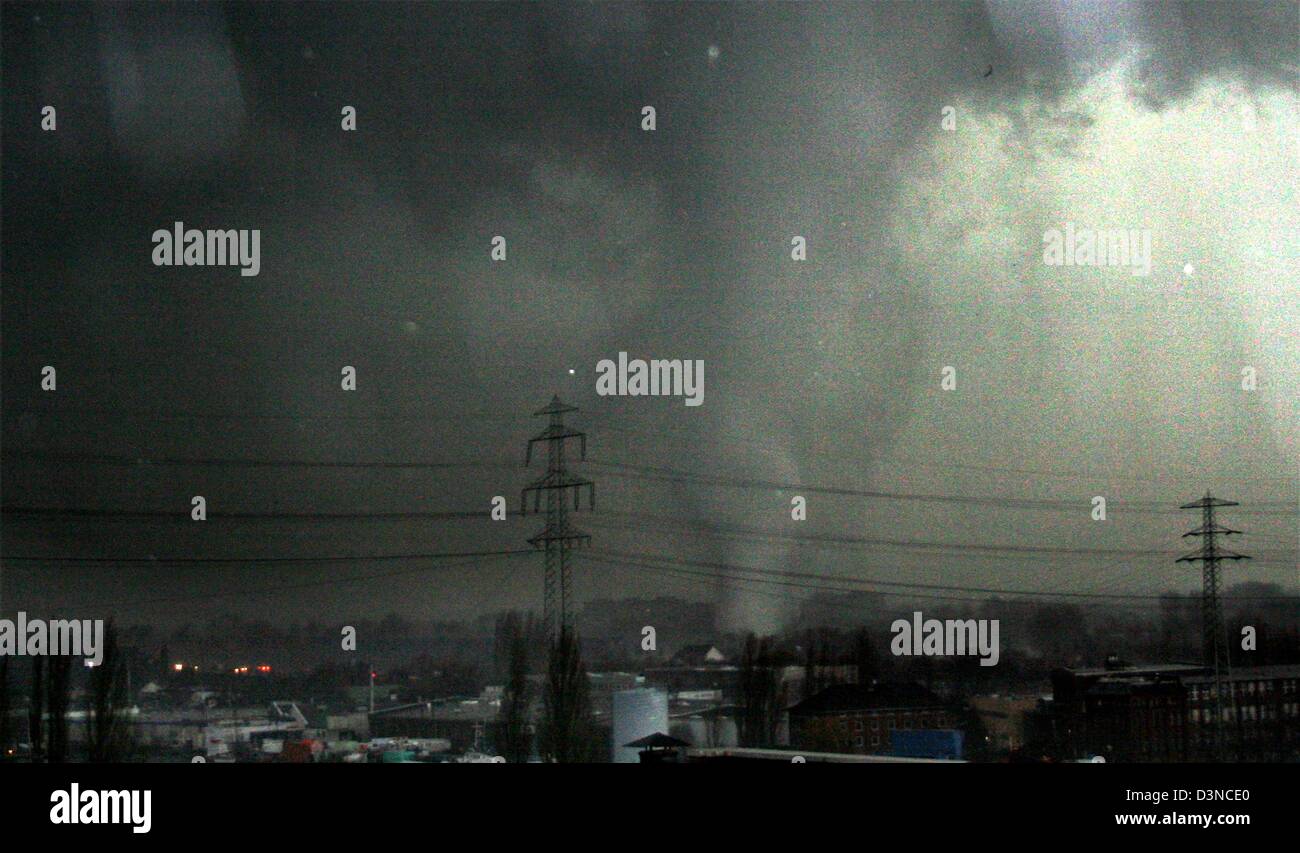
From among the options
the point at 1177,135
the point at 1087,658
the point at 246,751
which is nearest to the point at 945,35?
the point at 1177,135

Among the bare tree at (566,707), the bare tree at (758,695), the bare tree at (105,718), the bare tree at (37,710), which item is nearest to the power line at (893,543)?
the bare tree at (758,695)

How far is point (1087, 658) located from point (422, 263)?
3901 mm

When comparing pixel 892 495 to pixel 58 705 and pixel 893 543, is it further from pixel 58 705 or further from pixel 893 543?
pixel 58 705

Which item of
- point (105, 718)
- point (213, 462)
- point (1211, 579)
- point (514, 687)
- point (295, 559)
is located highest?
point (213, 462)

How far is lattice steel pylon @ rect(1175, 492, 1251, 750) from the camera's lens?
20.9ft

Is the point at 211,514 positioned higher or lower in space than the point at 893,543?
higher

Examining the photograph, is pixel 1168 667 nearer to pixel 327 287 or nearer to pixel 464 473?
pixel 464 473

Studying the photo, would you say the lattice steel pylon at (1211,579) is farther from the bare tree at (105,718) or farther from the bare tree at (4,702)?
the bare tree at (4,702)

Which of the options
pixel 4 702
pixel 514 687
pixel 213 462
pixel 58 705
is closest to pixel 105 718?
pixel 58 705

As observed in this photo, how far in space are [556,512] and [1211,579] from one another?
3294 millimetres

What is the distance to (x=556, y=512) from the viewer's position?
646 cm

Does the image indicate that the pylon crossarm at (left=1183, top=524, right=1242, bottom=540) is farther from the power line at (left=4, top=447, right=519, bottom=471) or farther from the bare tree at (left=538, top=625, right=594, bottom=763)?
the power line at (left=4, top=447, right=519, bottom=471)

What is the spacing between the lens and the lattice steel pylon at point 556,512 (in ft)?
21.2

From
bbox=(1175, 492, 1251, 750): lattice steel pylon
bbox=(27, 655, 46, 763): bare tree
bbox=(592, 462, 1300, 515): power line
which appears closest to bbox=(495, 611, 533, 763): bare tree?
bbox=(592, 462, 1300, 515): power line
